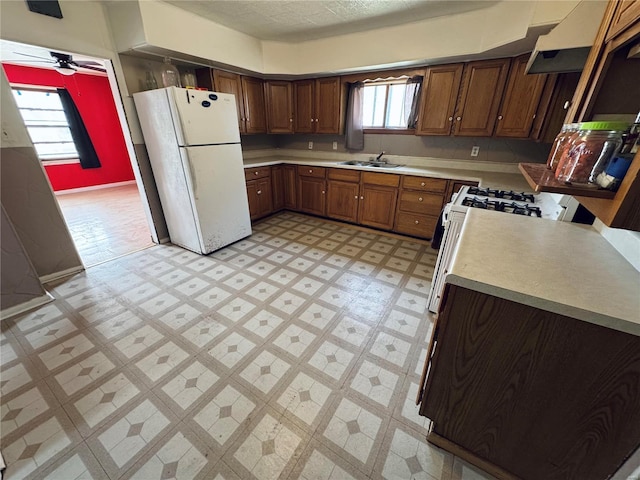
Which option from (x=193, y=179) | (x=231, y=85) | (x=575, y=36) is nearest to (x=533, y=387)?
(x=575, y=36)

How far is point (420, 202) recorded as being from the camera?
3115mm

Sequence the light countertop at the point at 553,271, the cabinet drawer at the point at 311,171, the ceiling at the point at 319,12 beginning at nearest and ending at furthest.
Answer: the light countertop at the point at 553,271
the ceiling at the point at 319,12
the cabinet drawer at the point at 311,171

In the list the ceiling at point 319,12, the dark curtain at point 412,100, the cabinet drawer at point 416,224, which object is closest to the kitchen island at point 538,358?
the cabinet drawer at point 416,224

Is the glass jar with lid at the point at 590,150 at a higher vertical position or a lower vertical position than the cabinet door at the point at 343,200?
higher

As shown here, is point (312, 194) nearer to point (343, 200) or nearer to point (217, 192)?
point (343, 200)

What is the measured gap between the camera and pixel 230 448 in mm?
1183

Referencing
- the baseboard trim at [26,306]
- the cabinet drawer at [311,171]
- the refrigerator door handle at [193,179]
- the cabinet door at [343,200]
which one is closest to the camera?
the baseboard trim at [26,306]

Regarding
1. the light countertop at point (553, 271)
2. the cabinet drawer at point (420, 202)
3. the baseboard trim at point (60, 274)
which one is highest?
the light countertop at point (553, 271)

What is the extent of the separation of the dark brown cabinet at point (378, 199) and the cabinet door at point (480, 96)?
36.6 inches

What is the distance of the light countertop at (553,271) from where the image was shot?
0.73 m

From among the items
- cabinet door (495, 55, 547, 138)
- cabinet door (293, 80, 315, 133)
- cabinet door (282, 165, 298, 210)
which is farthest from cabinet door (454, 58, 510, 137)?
cabinet door (282, 165, 298, 210)

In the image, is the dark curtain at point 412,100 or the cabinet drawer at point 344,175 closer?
the dark curtain at point 412,100

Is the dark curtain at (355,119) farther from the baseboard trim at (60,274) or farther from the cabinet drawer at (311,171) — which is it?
the baseboard trim at (60,274)

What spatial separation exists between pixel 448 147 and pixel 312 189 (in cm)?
193
